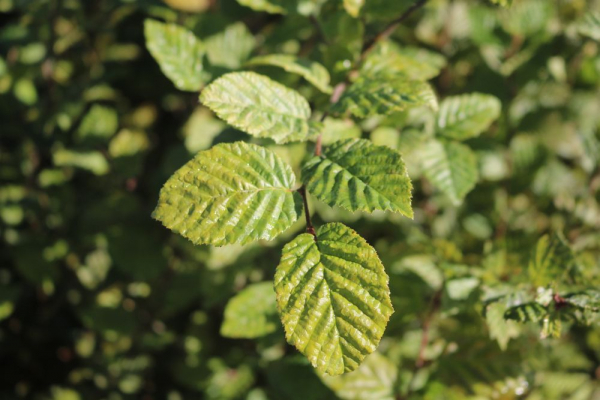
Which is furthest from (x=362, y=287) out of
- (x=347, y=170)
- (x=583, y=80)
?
(x=583, y=80)

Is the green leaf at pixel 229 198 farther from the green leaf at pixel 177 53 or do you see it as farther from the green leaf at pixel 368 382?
the green leaf at pixel 368 382

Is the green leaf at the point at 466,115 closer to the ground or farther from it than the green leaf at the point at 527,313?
farther from it

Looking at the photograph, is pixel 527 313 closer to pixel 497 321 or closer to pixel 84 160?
pixel 497 321

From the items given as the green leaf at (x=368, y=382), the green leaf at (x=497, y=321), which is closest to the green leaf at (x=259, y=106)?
the green leaf at (x=497, y=321)

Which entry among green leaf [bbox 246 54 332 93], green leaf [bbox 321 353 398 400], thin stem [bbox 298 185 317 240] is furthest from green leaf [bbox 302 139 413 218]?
green leaf [bbox 321 353 398 400]

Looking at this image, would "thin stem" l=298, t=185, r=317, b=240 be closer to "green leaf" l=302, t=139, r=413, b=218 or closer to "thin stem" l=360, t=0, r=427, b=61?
"green leaf" l=302, t=139, r=413, b=218

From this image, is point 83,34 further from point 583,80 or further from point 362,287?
point 583,80

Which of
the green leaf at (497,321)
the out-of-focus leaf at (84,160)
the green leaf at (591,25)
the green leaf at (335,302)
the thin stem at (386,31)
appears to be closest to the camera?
the green leaf at (335,302)
